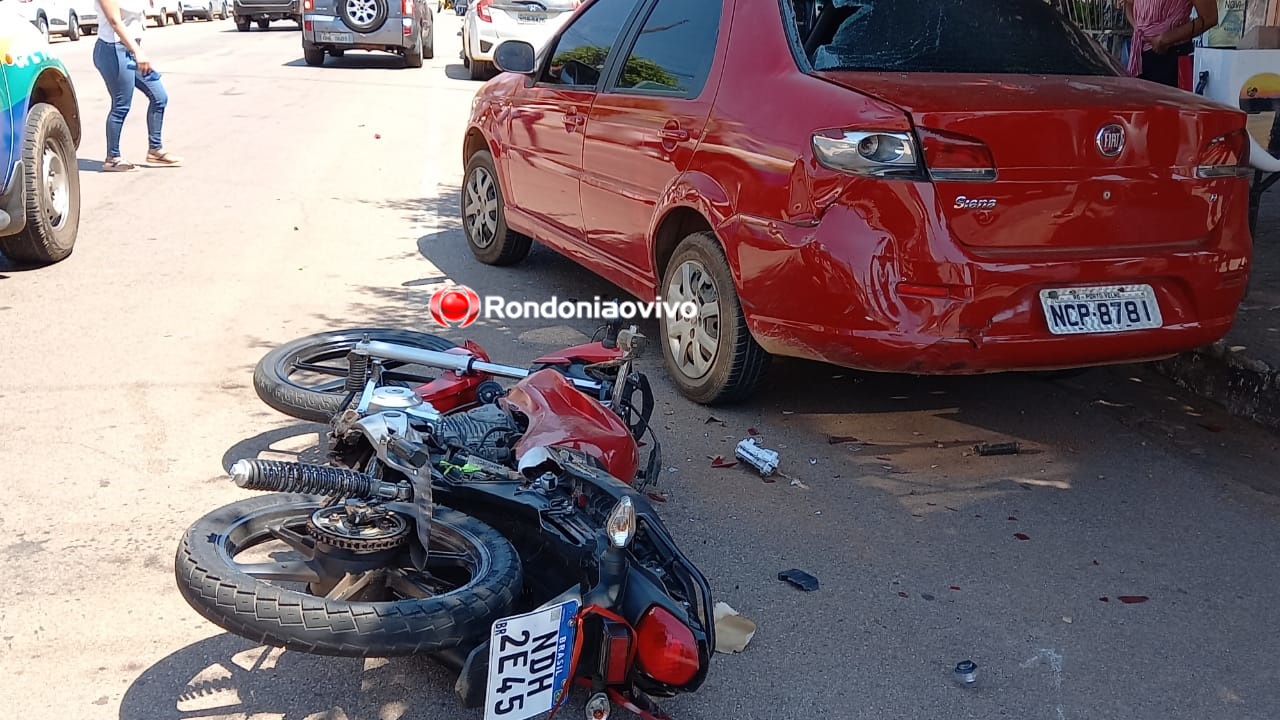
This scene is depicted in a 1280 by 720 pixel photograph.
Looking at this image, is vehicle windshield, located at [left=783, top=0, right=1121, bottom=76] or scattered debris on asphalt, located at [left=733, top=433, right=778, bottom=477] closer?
scattered debris on asphalt, located at [left=733, top=433, right=778, bottom=477]

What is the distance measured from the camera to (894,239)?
13.8 ft

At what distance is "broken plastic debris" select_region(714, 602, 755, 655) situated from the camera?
10.9 feet

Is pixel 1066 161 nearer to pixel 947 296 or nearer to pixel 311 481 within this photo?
pixel 947 296

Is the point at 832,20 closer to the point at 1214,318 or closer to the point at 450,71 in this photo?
the point at 1214,318

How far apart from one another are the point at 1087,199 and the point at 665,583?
2.26 m

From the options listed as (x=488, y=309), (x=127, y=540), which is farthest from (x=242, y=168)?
(x=127, y=540)

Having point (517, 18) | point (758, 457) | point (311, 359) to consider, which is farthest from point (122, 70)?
point (517, 18)

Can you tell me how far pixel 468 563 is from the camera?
9.82ft

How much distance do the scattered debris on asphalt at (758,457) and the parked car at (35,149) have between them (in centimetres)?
442

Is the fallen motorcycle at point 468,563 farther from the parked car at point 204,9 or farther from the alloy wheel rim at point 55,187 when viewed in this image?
the parked car at point 204,9

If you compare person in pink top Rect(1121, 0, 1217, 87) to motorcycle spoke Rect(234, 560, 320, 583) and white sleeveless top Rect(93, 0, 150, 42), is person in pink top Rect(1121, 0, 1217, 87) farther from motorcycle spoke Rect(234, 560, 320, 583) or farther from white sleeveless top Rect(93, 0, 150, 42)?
white sleeveless top Rect(93, 0, 150, 42)

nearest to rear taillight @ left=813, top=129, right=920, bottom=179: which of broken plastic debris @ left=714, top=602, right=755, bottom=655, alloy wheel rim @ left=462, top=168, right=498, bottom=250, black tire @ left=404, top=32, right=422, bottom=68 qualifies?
broken plastic debris @ left=714, top=602, right=755, bottom=655

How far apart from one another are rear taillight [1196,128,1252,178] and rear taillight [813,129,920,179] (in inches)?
45.6

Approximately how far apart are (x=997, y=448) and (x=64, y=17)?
28034mm
